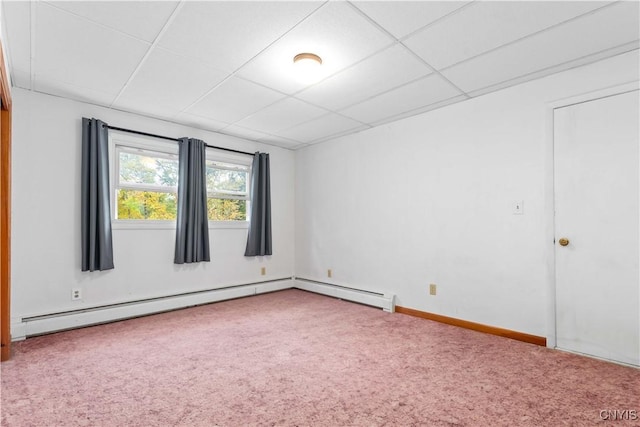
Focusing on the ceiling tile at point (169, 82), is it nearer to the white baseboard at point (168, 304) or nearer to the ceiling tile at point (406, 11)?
the ceiling tile at point (406, 11)

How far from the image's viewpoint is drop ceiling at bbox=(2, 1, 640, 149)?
1969 mm

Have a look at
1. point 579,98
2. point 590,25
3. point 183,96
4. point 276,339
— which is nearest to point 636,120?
point 579,98

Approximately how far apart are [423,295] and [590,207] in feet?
5.78

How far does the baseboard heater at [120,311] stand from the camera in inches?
120

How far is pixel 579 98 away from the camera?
2.68 m

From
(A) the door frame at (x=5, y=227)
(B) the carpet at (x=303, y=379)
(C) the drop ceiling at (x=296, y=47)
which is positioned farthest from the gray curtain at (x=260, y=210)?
(A) the door frame at (x=5, y=227)

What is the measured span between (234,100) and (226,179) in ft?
5.27

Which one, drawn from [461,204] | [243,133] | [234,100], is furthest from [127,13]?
[461,204]

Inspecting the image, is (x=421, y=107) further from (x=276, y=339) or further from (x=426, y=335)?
(x=276, y=339)

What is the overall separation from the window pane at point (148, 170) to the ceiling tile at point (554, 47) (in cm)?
331

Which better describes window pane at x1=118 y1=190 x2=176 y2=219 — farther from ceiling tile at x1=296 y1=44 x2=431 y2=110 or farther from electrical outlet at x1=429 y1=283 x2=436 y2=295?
electrical outlet at x1=429 y1=283 x2=436 y2=295

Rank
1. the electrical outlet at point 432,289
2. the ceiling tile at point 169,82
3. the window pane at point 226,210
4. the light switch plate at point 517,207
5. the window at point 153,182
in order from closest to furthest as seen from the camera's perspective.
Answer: the ceiling tile at point 169,82 → the light switch plate at point 517,207 → the electrical outlet at point 432,289 → the window at point 153,182 → the window pane at point 226,210

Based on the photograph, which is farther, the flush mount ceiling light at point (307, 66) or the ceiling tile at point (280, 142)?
the ceiling tile at point (280, 142)

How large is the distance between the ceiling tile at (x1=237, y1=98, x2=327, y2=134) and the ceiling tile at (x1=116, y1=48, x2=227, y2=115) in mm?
736
